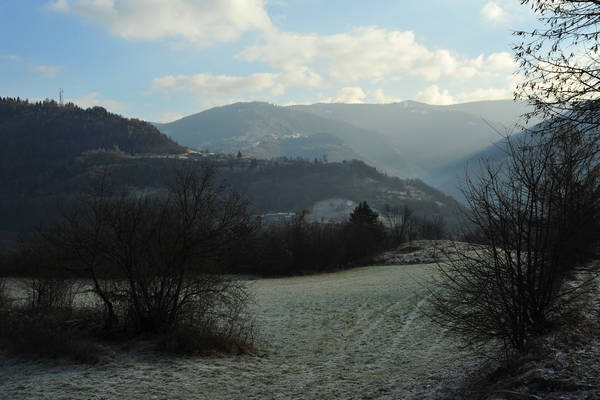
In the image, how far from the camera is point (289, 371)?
41.4 ft

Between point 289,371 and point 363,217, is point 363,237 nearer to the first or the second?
point 363,217

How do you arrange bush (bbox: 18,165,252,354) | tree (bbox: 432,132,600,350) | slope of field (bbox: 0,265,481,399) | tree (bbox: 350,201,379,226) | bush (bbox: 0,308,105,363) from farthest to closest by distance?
tree (bbox: 350,201,379,226)
bush (bbox: 18,165,252,354)
bush (bbox: 0,308,105,363)
slope of field (bbox: 0,265,481,399)
tree (bbox: 432,132,600,350)

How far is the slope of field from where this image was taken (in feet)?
32.9

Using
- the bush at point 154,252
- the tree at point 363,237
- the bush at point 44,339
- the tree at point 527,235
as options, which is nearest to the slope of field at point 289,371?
the bush at point 44,339

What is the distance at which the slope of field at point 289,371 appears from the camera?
395 inches

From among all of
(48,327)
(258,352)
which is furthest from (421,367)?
(48,327)

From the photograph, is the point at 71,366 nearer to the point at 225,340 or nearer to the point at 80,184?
the point at 225,340

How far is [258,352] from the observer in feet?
49.1

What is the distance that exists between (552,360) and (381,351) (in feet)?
24.5

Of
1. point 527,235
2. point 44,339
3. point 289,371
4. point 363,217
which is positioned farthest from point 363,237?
point 527,235

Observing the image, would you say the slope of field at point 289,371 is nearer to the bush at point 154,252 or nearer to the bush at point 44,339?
the bush at point 44,339

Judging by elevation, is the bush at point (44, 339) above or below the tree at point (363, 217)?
below

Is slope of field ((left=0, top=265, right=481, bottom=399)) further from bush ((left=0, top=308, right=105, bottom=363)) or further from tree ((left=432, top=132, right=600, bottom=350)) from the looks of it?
tree ((left=432, top=132, right=600, bottom=350))

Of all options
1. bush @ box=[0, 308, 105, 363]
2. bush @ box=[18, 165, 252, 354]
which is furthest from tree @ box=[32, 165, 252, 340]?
bush @ box=[0, 308, 105, 363]
